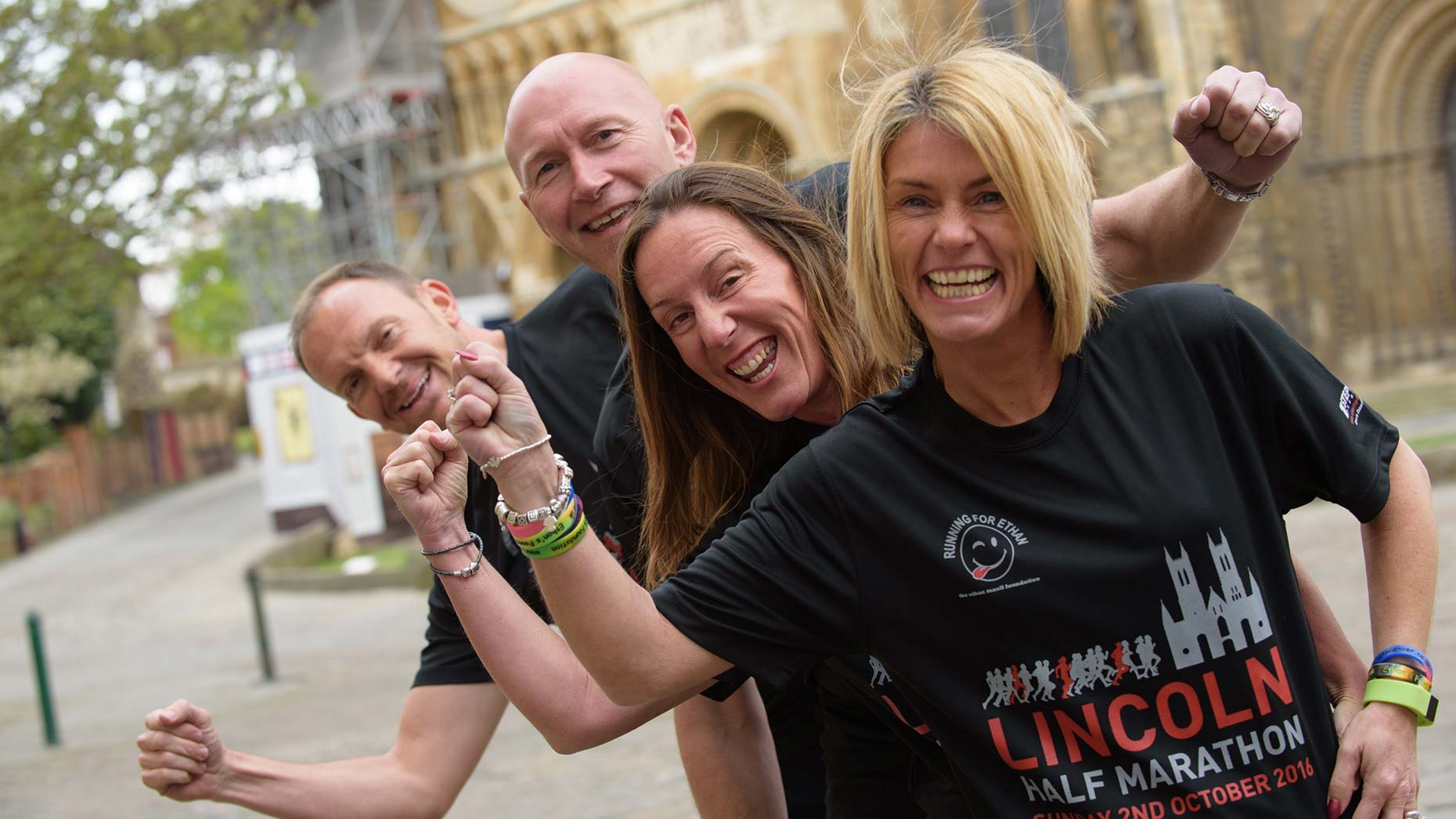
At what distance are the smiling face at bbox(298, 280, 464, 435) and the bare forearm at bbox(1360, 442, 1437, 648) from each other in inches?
71.5

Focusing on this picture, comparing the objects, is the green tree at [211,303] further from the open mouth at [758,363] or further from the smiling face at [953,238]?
the smiling face at [953,238]

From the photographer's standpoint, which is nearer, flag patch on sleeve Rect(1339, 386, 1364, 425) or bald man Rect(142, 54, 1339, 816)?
flag patch on sleeve Rect(1339, 386, 1364, 425)

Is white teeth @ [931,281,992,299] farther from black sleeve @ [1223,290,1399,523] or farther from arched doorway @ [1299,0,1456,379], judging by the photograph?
arched doorway @ [1299,0,1456,379]

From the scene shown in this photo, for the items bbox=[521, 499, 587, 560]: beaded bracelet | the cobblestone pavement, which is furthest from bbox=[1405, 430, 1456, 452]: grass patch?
bbox=[521, 499, 587, 560]: beaded bracelet

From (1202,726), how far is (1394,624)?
0.38 m

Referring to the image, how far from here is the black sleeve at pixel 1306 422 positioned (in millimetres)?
2021

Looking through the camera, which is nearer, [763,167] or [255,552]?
[763,167]

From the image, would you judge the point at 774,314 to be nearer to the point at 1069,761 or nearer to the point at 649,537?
the point at 649,537

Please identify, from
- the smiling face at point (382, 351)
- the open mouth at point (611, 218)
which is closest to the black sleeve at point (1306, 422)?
the open mouth at point (611, 218)

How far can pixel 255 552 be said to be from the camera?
78.5ft

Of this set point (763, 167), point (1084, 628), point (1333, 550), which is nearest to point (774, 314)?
point (763, 167)

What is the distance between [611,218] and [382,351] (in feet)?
1.86

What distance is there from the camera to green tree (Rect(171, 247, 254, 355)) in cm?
4975

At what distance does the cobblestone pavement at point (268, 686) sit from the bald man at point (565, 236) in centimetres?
371
